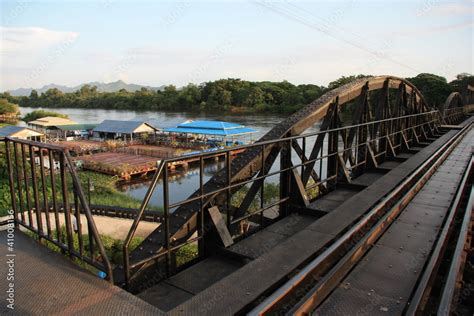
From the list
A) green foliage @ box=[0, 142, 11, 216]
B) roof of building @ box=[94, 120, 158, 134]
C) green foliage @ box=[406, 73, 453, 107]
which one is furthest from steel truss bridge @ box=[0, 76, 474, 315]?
green foliage @ box=[406, 73, 453, 107]

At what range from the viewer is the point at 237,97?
99938 mm

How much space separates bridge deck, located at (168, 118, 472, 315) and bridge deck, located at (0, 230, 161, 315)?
0.40 meters

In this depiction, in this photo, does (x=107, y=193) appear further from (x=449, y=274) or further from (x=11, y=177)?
(x=449, y=274)

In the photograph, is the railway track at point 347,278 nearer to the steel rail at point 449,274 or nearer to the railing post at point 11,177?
the steel rail at point 449,274

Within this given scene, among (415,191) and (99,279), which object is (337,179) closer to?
(415,191)

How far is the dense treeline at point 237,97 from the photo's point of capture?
2433 inches

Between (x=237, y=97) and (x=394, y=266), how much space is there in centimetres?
9830

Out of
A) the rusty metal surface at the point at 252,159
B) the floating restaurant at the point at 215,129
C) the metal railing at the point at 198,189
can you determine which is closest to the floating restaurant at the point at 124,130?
the floating restaurant at the point at 215,129

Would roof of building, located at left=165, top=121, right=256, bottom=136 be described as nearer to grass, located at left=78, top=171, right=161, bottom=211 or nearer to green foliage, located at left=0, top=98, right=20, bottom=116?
grass, located at left=78, top=171, right=161, bottom=211

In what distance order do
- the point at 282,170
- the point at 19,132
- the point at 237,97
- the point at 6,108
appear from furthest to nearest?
1. the point at 237,97
2. the point at 6,108
3. the point at 19,132
4. the point at 282,170

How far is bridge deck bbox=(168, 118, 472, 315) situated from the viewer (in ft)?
8.18

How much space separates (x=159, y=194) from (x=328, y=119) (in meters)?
24.1

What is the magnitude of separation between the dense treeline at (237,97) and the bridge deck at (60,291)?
62.6m

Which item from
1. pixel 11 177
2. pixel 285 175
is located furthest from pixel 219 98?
pixel 11 177
